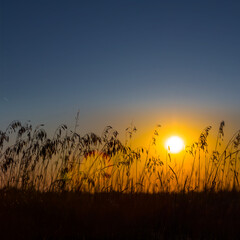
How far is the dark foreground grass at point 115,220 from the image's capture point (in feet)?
11.0

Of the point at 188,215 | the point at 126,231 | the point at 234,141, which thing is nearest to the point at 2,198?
the point at 126,231

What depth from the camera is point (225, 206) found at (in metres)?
4.56

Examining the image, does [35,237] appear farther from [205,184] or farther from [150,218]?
[205,184]

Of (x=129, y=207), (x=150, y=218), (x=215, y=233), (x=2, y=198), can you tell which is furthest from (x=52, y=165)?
(x=215, y=233)

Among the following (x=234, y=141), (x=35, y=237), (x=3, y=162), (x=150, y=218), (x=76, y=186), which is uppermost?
(x=234, y=141)

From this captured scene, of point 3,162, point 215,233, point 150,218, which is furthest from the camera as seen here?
point 3,162

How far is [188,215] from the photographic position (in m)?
3.93

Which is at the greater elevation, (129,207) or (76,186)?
(76,186)

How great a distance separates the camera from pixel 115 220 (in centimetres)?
366

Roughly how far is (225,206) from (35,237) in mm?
2573

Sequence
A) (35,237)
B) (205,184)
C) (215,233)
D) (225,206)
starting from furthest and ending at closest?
(205,184) → (225,206) → (215,233) → (35,237)

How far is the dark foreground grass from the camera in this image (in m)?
3.36

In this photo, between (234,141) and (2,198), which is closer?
(2,198)

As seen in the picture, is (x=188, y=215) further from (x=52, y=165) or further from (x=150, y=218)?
(x=52, y=165)
